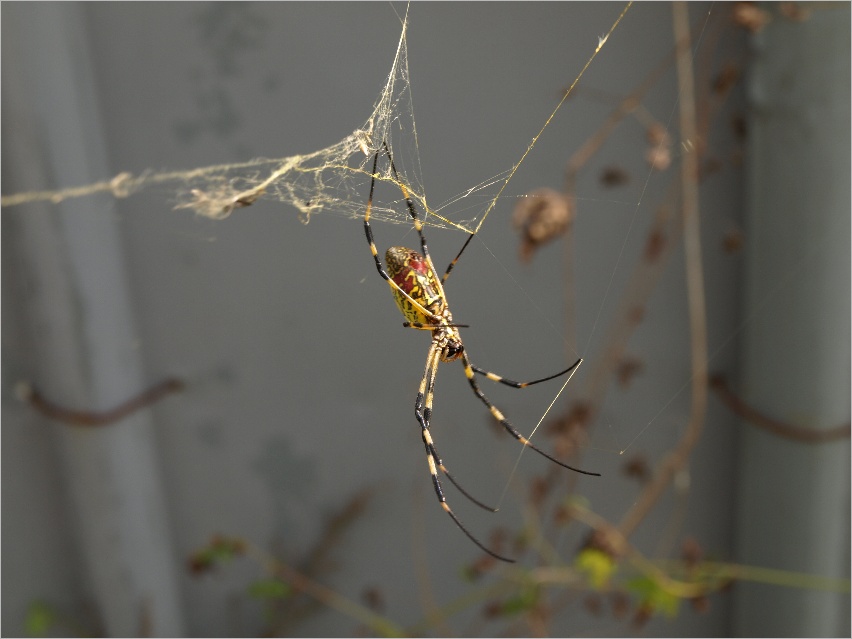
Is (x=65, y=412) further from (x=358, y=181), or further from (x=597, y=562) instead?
(x=597, y=562)

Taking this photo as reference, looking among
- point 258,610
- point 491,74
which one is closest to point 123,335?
point 258,610

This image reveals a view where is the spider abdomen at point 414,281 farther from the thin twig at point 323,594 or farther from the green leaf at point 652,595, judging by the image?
the thin twig at point 323,594

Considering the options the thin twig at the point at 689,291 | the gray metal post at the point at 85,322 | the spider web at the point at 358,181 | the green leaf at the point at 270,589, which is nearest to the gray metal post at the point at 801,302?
the thin twig at the point at 689,291

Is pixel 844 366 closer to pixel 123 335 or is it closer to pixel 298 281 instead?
pixel 298 281

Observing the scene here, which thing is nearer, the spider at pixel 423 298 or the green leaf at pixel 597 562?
the spider at pixel 423 298

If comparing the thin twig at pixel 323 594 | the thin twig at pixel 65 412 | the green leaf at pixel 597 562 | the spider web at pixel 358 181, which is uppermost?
the spider web at pixel 358 181

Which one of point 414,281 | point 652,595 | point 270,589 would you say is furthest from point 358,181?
point 270,589
